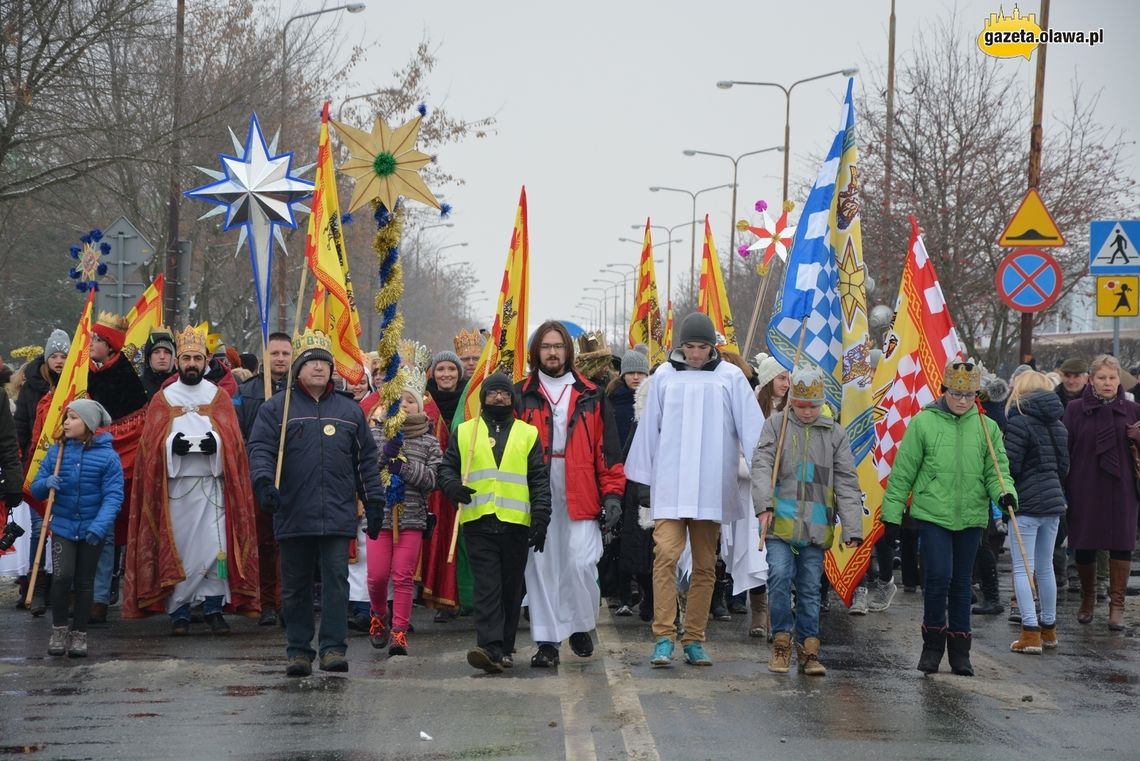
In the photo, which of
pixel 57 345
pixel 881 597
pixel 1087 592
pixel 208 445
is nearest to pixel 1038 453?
pixel 1087 592

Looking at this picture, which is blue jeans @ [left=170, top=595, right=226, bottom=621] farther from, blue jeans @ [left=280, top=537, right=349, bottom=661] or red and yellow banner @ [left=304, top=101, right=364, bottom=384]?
blue jeans @ [left=280, top=537, right=349, bottom=661]

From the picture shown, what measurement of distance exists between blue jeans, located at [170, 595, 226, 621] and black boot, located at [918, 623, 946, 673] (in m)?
4.94

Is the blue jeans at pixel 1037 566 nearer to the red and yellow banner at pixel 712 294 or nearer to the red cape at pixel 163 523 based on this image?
the red cape at pixel 163 523

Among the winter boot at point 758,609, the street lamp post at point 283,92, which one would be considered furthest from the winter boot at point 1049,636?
the street lamp post at point 283,92

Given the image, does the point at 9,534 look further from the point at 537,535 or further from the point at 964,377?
the point at 964,377

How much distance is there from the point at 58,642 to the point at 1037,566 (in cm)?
655

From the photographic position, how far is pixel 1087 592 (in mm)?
12672

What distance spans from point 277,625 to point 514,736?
463cm

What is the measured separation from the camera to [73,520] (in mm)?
10664

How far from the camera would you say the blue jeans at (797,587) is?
9836mm

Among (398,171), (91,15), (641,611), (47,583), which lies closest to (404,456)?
(398,171)

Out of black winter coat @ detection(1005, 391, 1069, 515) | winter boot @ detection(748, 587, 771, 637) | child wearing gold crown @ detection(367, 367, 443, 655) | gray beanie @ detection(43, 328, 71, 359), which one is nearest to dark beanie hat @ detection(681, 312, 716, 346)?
child wearing gold crown @ detection(367, 367, 443, 655)

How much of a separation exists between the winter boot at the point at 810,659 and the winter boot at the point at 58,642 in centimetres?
457

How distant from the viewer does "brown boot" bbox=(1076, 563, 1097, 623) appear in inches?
497
